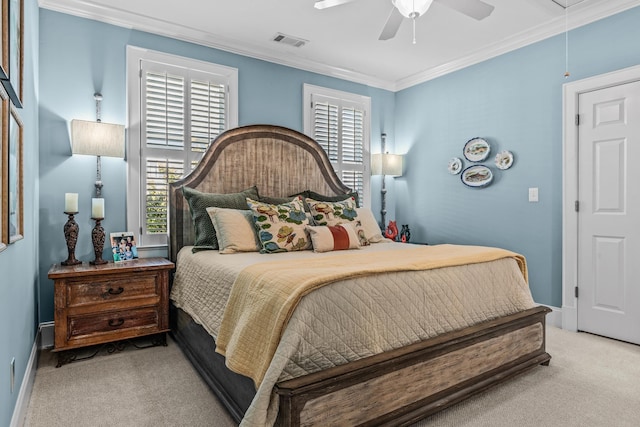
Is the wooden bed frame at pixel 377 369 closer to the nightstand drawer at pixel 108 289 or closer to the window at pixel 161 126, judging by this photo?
the window at pixel 161 126

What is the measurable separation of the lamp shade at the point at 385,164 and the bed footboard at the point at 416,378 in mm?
2663

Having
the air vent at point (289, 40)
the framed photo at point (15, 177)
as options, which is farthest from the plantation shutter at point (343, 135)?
the framed photo at point (15, 177)

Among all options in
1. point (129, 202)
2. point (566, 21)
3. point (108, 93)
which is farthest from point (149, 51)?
point (566, 21)

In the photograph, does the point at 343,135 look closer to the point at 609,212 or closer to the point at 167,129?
the point at 167,129

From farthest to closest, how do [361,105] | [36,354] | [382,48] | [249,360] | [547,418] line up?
1. [361,105]
2. [382,48]
3. [36,354]
4. [547,418]
5. [249,360]

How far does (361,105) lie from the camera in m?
4.82

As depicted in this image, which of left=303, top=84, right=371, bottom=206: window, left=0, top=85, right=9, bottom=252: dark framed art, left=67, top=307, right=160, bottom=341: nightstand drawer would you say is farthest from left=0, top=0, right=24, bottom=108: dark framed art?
left=303, top=84, right=371, bottom=206: window

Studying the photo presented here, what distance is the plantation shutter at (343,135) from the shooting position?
14.6 ft

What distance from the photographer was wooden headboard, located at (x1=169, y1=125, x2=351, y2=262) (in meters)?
3.33

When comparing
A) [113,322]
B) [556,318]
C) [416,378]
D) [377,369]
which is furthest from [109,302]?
[556,318]

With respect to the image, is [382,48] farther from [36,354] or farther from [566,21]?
[36,354]

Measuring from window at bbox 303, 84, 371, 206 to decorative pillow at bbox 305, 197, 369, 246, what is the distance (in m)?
1.18

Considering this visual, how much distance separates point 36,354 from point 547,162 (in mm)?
4395

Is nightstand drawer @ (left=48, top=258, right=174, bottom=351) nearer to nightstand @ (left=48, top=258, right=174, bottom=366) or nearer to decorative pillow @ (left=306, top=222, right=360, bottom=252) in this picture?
nightstand @ (left=48, top=258, right=174, bottom=366)
